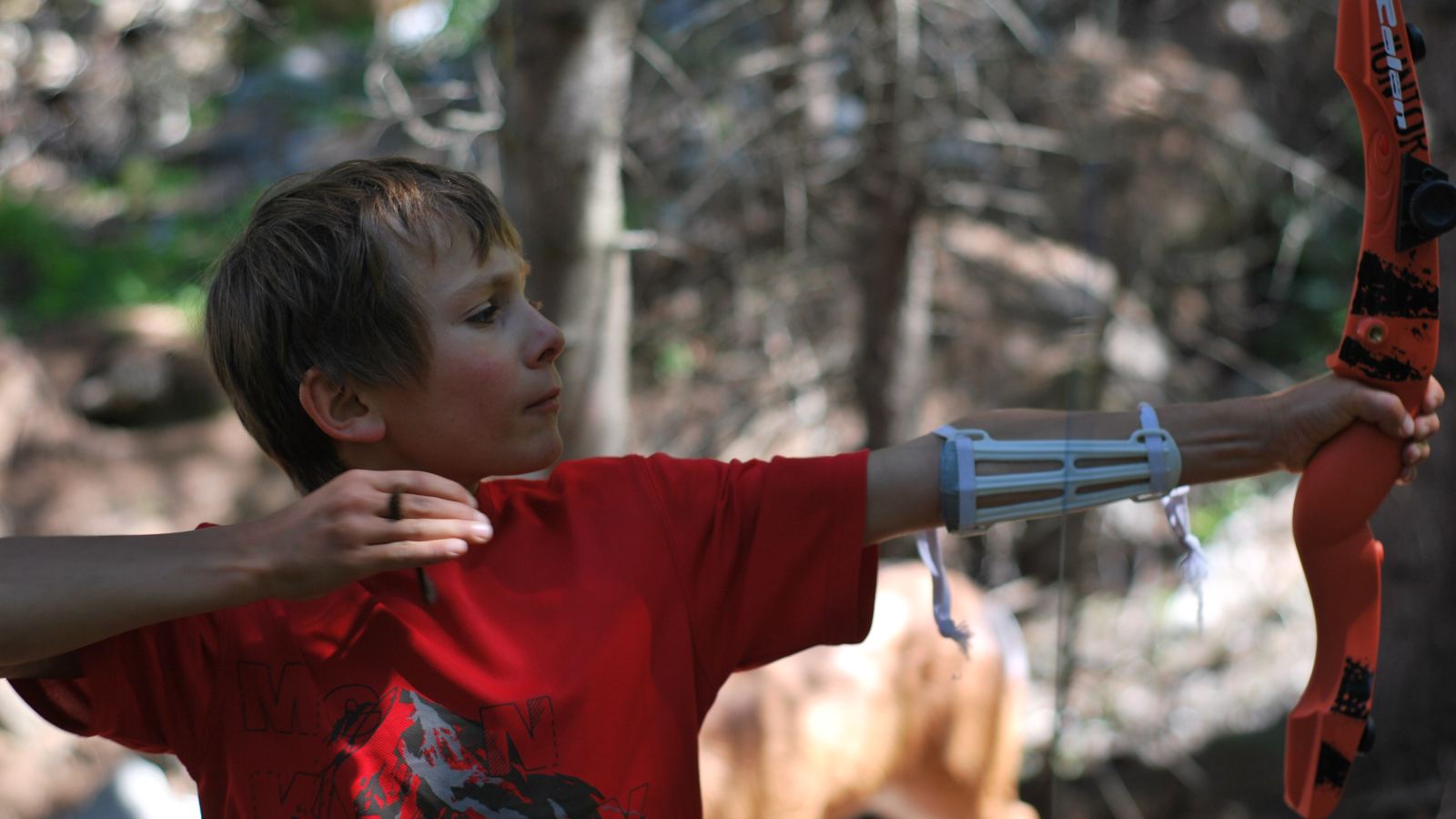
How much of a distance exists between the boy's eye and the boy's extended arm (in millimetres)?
481

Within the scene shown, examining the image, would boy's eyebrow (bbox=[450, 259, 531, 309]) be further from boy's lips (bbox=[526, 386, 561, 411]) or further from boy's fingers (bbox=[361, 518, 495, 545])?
boy's fingers (bbox=[361, 518, 495, 545])

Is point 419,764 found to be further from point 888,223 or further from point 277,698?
point 888,223

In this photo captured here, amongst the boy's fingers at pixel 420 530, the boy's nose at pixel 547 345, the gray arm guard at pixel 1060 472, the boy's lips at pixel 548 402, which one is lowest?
the gray arm guard at pixel 1060 472

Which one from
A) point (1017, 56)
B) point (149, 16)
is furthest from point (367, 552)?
point (149, 16)

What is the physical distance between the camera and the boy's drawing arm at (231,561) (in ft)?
3.25

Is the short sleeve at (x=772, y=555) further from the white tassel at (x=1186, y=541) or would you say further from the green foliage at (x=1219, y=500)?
the green foliage at (x=1219, y=500)

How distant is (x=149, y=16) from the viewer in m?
6.78

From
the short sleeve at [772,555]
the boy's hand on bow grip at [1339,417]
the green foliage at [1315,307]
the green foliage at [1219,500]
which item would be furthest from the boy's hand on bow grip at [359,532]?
the green foliage at [1315,307]

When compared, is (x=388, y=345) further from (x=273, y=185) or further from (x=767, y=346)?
(x=767, y=346)

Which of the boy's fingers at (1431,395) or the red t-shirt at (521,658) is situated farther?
the boy's fingers at (1431,395)

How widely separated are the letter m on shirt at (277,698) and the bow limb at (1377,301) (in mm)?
1199

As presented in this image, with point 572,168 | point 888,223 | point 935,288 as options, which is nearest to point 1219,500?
point 935,288

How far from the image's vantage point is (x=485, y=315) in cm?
121

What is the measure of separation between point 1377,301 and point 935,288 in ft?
10.2
